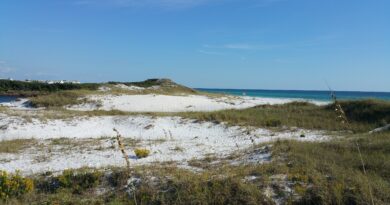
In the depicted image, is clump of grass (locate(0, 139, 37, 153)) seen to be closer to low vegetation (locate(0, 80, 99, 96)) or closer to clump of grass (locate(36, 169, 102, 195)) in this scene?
clump of grass (locate(36, 169, 102, 195))

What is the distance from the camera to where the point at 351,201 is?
250 inches

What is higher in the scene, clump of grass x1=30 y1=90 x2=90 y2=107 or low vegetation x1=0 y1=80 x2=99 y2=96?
low vegetation x1=0 y1=80 x2=99 y2=96

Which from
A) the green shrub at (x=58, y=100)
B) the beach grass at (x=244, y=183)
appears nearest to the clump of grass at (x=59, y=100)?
the green shrub at (x=58, y=100)

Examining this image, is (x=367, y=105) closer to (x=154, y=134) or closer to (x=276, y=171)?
(x=154, y=134)

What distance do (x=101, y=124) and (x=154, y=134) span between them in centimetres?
452

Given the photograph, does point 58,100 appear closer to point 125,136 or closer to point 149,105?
point 149,105

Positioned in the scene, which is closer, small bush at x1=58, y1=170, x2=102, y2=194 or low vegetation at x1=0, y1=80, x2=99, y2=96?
small bush at x1=58, y1=170, x2=102, y2=194

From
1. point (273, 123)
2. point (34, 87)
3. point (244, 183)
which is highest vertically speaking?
point (34, 87)

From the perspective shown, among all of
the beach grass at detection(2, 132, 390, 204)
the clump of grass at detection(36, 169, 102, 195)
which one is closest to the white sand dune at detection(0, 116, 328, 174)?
the beach grass at detection(2, 132, 390, 204)

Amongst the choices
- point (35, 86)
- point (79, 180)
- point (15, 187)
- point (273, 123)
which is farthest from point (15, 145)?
point (35, 86)

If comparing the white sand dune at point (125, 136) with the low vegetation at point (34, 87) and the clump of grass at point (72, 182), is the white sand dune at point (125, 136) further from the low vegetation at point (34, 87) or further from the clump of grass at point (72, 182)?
the low vegetation at point (34, 87)

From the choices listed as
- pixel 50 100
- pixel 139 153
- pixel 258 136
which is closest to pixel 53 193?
pixel 139 153

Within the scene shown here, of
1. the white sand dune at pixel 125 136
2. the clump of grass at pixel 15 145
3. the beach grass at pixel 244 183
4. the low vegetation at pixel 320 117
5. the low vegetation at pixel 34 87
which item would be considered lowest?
the clump of grass at pixel 15 145

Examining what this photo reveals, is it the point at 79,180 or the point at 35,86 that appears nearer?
the point at 79,180
